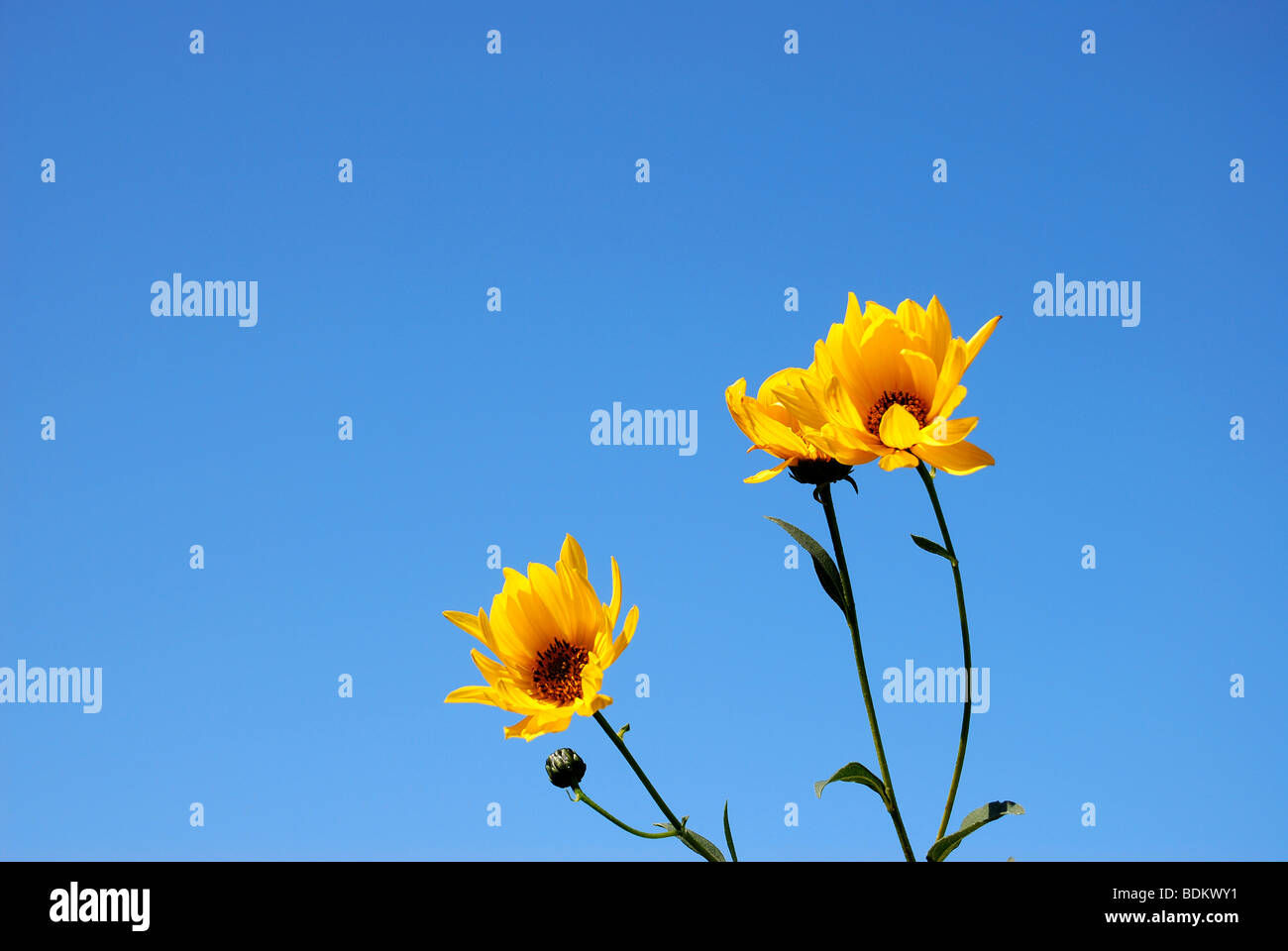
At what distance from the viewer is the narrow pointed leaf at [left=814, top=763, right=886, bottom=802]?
3.32 ft

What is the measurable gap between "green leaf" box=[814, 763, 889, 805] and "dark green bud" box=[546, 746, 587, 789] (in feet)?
1.04

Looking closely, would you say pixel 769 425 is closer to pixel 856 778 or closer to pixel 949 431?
pixel 949 431

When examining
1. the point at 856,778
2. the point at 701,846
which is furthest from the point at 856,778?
the point at 701,846

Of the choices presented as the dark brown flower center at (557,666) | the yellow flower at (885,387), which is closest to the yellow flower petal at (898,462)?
the yellow flower at (885,387)

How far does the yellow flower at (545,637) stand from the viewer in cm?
103

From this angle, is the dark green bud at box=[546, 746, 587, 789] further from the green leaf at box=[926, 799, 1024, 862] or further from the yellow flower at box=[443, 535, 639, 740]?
the green leaf at box=[926, 799, 1024, 862]

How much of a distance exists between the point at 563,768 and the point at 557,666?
153mm

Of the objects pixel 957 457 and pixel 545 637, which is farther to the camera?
pixel 545 637

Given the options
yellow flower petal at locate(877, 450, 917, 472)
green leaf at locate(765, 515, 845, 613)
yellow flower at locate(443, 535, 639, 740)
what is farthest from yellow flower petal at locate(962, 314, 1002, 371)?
yellow flower at locate(443, 535, 639, 740)

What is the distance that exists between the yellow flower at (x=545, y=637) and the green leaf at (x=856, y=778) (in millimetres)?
260

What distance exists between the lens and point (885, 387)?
107 centimetres

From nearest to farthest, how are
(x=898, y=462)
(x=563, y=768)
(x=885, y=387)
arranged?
(x=898, y=462) → (x=885, y=387) → (x=563, y=768)
